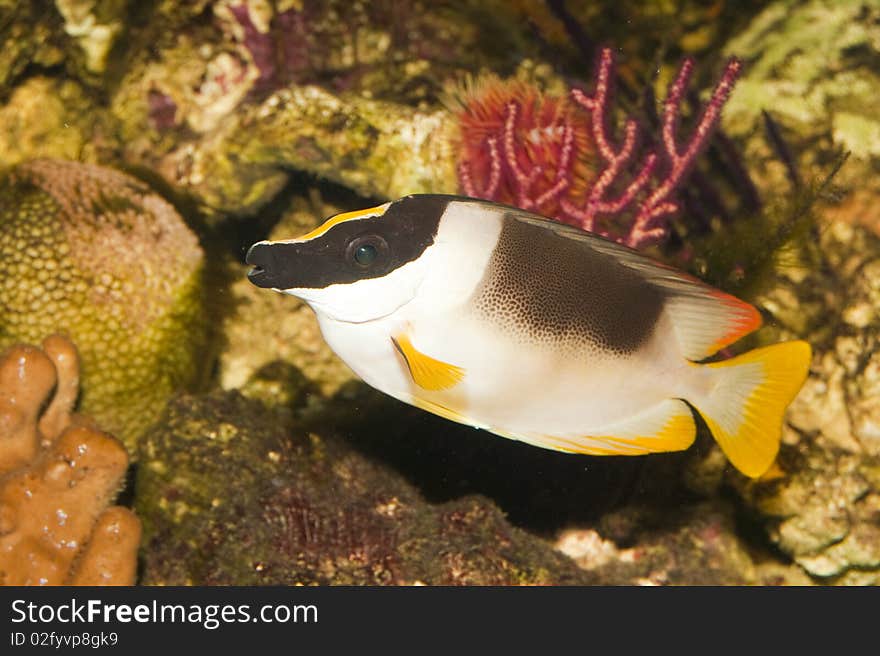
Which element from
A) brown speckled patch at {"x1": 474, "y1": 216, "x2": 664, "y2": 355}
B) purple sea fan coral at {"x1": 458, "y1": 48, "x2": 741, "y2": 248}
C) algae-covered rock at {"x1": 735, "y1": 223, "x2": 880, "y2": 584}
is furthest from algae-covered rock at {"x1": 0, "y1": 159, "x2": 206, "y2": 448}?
algae-covered rock at {"x1": 735, "y1": 223, "x2": 880, "y2": 584}

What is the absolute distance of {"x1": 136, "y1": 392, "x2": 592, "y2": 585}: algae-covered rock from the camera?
2477 millimetres

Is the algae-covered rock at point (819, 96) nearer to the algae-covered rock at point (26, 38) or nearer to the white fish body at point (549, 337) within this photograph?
the white fish body at point (549, 337)

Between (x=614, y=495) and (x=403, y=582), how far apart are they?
111 cm

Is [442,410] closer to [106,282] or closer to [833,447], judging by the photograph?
[106,282]

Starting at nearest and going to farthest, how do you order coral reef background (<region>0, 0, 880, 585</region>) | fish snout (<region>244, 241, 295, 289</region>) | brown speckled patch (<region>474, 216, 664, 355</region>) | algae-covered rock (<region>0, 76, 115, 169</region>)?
fish snout (<region>244, 241, 295, 289</region>) < brown speckled patch (<region>474, 216, 664, 355</region>) < coral reef background (<region>0, 0, 880, 585</region>) < algae-covered rock (<region>0, 76, 115, 169</region>)

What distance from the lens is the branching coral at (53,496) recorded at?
2562mm

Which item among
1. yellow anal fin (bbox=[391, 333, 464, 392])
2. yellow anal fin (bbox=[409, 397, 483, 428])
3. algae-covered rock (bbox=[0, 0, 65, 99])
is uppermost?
yellow anal fin (bbox=[391, 333, 464, 392])

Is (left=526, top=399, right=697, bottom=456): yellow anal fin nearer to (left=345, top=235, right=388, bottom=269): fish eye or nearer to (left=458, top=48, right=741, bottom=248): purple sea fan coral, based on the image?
(left=345, top=235, right=388, bottom=269): fish eye

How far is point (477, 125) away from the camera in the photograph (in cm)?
293

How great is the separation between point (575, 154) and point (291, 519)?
5.62ft

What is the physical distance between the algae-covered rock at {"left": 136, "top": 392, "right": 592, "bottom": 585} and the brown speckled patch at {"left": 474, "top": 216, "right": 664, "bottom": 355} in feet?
3.51

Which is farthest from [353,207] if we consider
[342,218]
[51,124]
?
[342,218]
